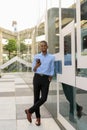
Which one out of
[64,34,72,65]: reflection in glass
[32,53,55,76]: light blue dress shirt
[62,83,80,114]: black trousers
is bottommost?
[62,83,80,114]: black trousers

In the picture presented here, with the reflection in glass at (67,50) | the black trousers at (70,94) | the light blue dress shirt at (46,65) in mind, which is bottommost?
the black trousers at (70,94)

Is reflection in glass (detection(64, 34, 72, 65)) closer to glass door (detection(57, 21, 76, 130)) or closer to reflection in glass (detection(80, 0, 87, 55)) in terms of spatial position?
glass door (detection(57, 21, 76, 130))

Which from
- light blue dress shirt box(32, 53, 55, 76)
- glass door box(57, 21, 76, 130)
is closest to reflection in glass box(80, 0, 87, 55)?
glass door box(57, 21, 76, 130)

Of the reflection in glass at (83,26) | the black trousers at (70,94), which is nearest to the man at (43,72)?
the black trousers at (70,94)

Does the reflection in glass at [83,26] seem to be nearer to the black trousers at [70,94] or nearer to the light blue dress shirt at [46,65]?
the black trousers at [70,94]

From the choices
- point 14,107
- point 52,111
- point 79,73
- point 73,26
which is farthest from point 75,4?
point 14,107

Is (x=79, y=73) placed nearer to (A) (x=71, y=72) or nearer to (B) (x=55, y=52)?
(A) (x=71, y=72)

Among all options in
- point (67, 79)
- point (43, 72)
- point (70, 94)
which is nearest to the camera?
point (70, 94)

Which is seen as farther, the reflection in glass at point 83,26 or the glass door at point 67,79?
the glass door at point 67,79

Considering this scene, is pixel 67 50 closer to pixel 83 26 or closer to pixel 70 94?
pixel 70 94

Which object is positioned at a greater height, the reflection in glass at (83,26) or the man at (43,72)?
the reflection in glass at (83,26)

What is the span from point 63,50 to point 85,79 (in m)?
1.86

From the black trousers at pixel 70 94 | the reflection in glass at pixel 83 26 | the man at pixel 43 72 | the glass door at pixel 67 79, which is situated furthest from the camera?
the man at pixel 43 72

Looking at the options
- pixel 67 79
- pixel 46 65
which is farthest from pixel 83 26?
pixel 46 65
